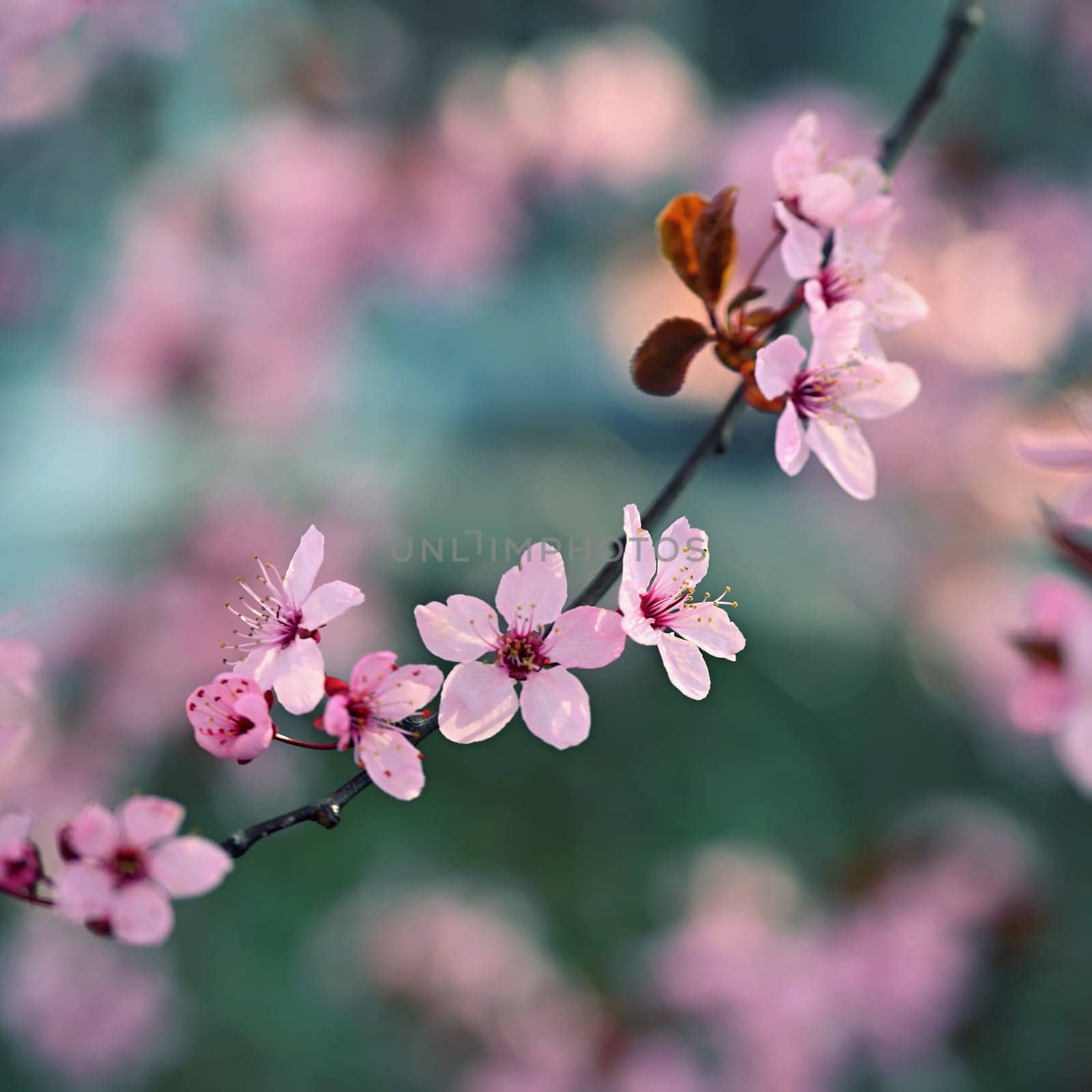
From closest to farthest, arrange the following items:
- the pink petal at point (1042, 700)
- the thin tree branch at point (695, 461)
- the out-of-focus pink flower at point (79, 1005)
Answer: the thin tree branch at point (695, 461) < the pink petal at point (1042, 700) < the out-of-focus pink flower at point (79, 1005)

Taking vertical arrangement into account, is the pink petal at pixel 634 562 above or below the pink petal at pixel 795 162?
below

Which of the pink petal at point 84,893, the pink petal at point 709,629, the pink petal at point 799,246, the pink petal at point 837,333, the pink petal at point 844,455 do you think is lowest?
the pink petal at point 84,893

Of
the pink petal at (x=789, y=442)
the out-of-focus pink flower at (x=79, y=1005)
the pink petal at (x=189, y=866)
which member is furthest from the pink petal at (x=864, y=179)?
the out-of-focus pink flower at (x=79, y=1005)

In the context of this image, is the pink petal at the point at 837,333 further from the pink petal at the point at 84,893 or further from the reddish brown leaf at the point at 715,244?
the pink petal at the point at 84,893

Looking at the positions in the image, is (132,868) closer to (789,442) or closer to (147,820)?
(147,820)

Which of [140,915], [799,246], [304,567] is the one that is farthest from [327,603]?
[799,246]

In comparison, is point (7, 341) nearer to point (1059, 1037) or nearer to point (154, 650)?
point (154, 650)

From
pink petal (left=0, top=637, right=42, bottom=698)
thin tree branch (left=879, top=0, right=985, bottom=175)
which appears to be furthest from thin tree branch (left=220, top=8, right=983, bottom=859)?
pink petal (left=0, top=637, right=42, bottom=698)

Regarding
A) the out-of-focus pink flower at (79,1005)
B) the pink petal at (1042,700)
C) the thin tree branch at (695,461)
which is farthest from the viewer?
the out-of-focus pink flower at (79,1005)
